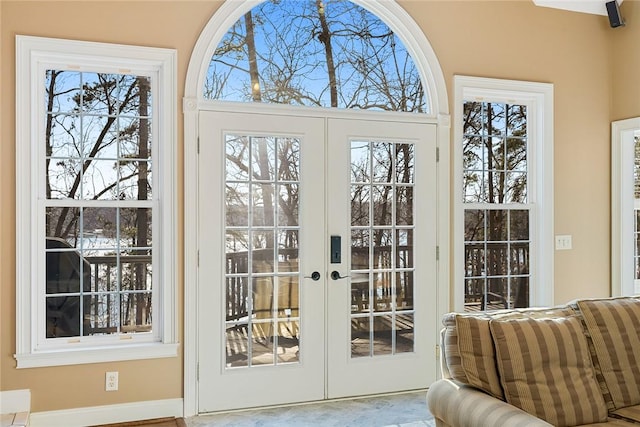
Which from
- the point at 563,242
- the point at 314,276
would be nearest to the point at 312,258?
the point at 314,276

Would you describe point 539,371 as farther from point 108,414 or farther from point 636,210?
point 636,210

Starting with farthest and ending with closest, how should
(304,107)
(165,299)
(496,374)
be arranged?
(304,107) → (165,299) → (496,374)

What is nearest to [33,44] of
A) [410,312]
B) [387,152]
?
[387,152]

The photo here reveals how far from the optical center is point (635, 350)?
94.9 inches

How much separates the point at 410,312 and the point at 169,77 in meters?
2.33

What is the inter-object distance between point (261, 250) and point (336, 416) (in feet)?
3.86

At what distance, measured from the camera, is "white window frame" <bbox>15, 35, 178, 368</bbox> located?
123 inches

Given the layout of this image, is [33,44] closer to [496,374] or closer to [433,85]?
[433,85]

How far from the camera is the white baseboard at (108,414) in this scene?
316cm

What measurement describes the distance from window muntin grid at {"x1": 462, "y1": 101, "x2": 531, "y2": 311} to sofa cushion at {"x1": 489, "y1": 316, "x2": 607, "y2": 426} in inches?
73.1

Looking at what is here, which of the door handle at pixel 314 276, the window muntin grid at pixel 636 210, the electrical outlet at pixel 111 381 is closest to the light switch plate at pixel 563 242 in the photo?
the window muntin grid at pixel 636 210

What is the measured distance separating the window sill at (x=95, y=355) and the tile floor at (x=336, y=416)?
468 mm

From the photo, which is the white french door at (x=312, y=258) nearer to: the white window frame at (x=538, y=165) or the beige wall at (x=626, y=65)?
the white window frame at (x=538, y=165)

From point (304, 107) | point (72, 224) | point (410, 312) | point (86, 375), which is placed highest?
point (304, 107)
